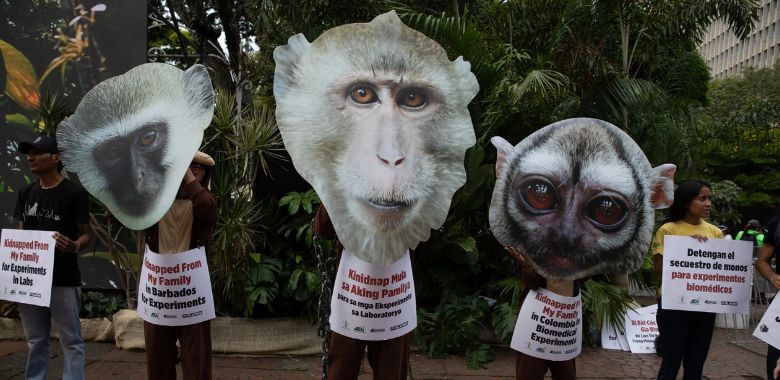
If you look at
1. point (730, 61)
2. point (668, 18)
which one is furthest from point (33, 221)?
point (730, 61)

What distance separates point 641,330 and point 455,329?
1.95 m

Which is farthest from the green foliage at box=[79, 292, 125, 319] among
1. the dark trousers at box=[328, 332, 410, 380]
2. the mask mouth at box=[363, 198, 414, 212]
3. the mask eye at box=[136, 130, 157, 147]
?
the mask mouth at box=[363, 198, 414, 212]

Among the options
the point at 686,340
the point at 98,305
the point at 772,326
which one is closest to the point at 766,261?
the point at 772,326

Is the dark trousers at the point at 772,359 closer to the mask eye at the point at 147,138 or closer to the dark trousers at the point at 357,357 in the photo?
the dark trousers at the point at 357,357

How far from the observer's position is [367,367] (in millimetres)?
5301

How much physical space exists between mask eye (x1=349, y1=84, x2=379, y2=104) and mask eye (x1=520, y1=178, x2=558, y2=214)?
0.84 meters

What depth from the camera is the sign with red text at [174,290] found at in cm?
320

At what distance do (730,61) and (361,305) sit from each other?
7448 centimetres

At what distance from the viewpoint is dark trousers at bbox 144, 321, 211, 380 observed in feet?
10.7

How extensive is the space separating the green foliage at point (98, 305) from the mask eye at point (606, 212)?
192 inches

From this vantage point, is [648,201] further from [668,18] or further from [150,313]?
[668,18]

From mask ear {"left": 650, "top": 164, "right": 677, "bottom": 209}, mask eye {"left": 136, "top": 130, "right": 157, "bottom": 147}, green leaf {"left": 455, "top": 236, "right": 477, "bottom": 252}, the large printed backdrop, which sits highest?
the large printed backdrop

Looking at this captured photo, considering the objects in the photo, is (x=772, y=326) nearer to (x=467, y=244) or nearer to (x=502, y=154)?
(x=502, y=154)

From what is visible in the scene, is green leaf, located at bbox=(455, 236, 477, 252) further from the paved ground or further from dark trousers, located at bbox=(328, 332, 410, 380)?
dark trousers, located at bbox=(328, 332, 410, 380)
